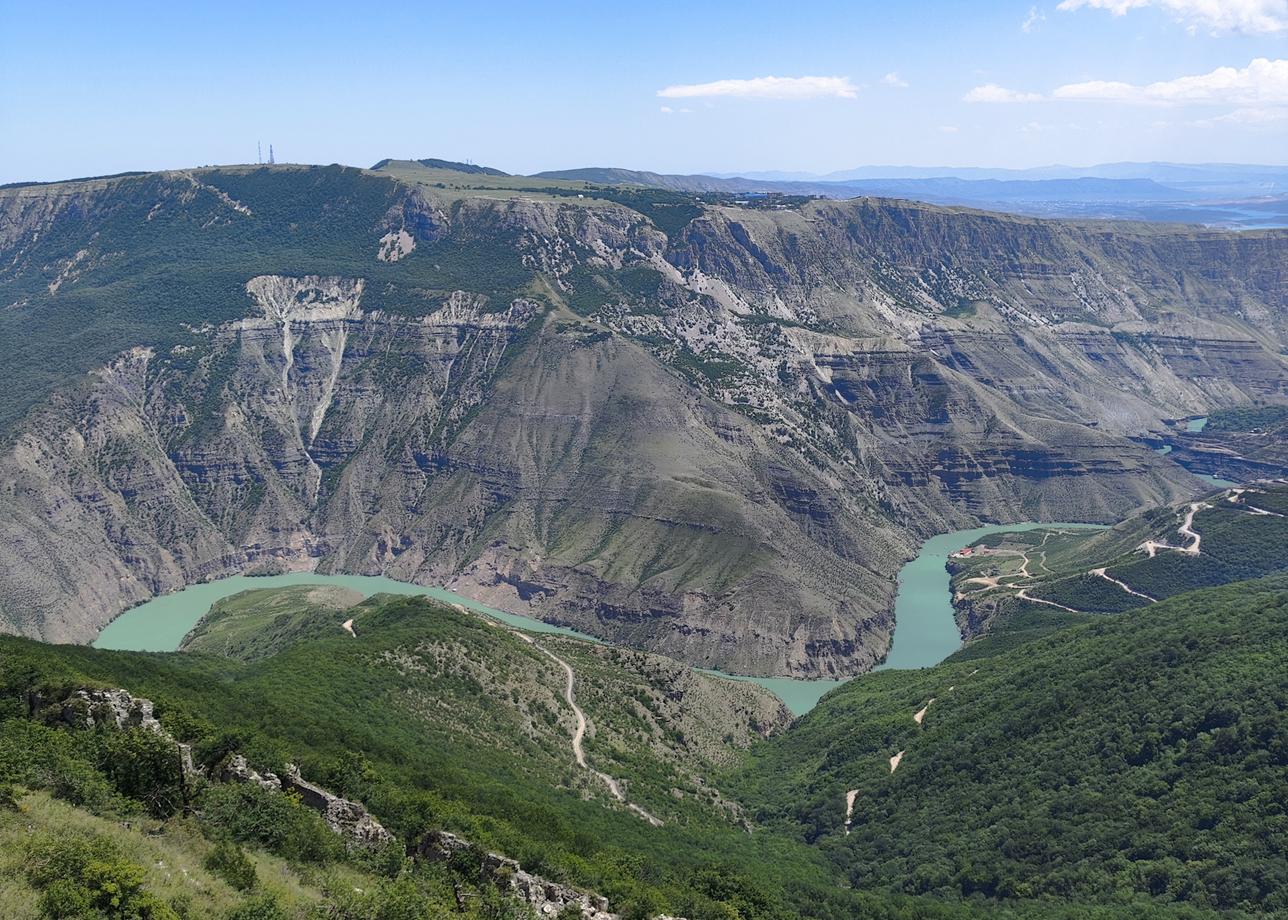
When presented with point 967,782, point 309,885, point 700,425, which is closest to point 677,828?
point 967,782

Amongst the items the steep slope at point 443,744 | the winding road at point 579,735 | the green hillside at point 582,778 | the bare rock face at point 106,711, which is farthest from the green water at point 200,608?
the bare rock face at point 106,711

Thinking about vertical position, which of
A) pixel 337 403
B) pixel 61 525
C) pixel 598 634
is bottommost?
pixel 598 634

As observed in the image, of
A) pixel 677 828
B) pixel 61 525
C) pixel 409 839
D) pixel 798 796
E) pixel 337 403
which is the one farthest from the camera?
pixel 337 403

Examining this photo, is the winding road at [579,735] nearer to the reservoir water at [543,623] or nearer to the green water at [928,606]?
the reservoir water at [543,623]

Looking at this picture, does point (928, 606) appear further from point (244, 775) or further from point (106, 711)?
point (106, 711)

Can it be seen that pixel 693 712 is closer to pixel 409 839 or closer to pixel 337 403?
pixel 409 839

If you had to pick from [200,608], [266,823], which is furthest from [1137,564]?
[266,823]
